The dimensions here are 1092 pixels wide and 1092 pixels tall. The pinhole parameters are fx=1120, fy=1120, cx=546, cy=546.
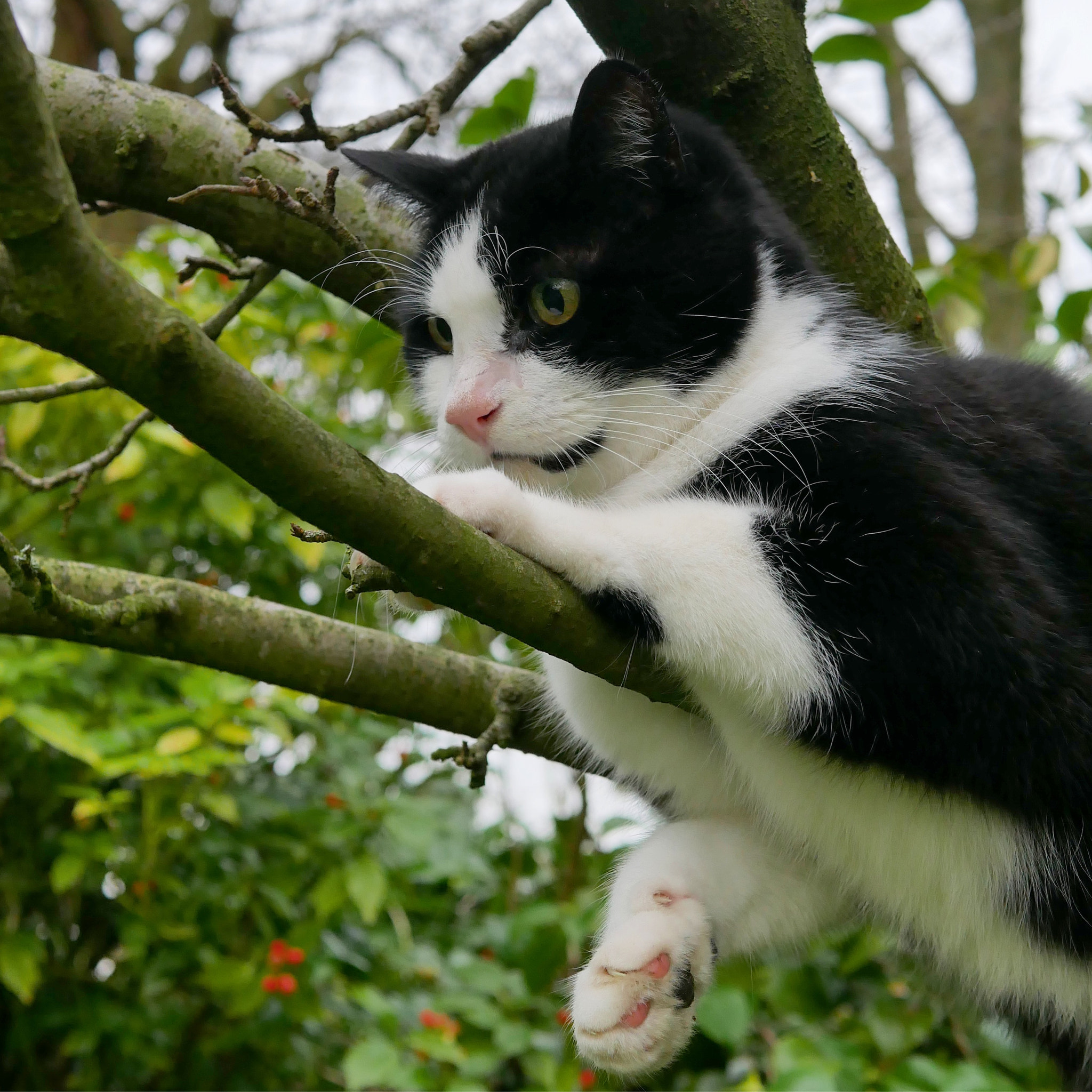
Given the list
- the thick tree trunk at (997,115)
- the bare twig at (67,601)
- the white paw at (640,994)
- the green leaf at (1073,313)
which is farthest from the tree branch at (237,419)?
the thick tree trunk at (997,115)

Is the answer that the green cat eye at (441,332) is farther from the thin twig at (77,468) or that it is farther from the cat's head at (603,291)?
the thin twig at (77,468)

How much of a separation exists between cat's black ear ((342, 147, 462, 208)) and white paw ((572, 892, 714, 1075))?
3.48ft

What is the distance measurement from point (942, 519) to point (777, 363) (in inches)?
13.4

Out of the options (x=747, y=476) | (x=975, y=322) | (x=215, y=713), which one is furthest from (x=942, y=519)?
(x=975, y=322)

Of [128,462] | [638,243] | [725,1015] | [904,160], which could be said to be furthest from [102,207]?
[904,160]

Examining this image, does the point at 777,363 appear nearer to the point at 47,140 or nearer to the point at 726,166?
the point at 726,166

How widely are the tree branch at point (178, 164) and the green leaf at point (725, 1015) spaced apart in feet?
4.73

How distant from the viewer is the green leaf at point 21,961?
2.19m

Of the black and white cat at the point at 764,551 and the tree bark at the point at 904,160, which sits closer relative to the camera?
the black and white cat at the point at 764,551

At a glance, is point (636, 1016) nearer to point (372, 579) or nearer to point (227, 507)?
point (372, 579)

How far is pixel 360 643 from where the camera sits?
157cm

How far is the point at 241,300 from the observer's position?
171cm

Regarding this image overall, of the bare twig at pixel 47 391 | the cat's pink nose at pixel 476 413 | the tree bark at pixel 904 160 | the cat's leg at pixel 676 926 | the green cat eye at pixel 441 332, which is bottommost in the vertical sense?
the tree bark at pixel 904 160

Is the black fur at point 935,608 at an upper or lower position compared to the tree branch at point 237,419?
lower
